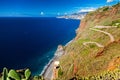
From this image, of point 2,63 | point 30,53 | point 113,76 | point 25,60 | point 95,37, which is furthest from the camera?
point 30,53

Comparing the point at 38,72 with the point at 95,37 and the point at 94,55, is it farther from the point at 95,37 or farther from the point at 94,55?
the point at 94,55

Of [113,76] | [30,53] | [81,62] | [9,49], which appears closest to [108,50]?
[81,62]

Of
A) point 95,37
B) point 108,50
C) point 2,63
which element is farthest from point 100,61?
point 2,63

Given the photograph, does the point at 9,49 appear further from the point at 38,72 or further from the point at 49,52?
the point at 38,72

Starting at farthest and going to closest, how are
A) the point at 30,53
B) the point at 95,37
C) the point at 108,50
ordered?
the point at 30,53 < the point at 95,37 < the point at 108,50

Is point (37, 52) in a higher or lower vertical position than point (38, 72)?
higher

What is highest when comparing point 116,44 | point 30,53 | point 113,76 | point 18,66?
point 30,53

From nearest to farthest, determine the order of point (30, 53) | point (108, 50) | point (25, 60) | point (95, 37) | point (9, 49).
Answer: point (108, 50), point (95, 37), point (25, 60), point (30, 53), point (9, 49)

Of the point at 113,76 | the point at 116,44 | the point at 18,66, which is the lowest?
the point at 113,76

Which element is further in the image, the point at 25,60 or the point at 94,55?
the point at 25,60
